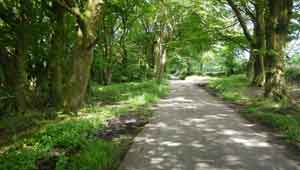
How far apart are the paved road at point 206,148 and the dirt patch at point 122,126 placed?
0.36 m

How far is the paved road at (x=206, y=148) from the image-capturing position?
495 centimetres

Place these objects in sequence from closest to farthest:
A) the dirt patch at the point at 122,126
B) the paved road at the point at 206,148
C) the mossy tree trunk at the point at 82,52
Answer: the paved road at the point at 206,148, the dirt patch at the point at 122,126, the mossy tree trunk at the point at 82,52

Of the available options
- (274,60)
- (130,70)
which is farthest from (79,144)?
(130,70)

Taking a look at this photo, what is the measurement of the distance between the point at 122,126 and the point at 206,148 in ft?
9.89

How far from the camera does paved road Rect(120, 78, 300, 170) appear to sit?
4.95 m

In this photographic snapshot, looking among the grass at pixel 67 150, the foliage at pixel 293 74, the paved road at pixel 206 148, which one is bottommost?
the paved road at pixel 206 148

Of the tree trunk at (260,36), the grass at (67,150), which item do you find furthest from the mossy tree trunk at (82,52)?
the tree trunk at (260,36)

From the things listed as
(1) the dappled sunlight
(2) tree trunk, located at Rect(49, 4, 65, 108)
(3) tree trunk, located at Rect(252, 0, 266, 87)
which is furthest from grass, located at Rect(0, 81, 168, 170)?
(3) tree trunk, located at Rect(252, 0, 266, 87)

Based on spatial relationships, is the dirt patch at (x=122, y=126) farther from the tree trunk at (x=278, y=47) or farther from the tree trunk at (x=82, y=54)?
the tree trunk at (x=278, y=47)

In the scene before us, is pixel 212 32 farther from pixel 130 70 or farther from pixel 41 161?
pixel 41 161

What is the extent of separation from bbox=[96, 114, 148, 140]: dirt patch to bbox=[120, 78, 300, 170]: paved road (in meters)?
0.36

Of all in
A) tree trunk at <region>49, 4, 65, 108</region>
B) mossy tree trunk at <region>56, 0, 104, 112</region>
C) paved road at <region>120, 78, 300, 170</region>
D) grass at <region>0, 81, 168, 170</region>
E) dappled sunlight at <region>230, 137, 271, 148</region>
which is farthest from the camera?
tree trunk at <region>49, 4, 65, 108</region>

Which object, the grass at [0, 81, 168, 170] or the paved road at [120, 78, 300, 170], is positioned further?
the paved road at [120, 78, 300, 170]

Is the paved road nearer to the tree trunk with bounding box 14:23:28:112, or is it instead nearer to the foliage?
the tree trunk with bounding box 14:23:28:112
